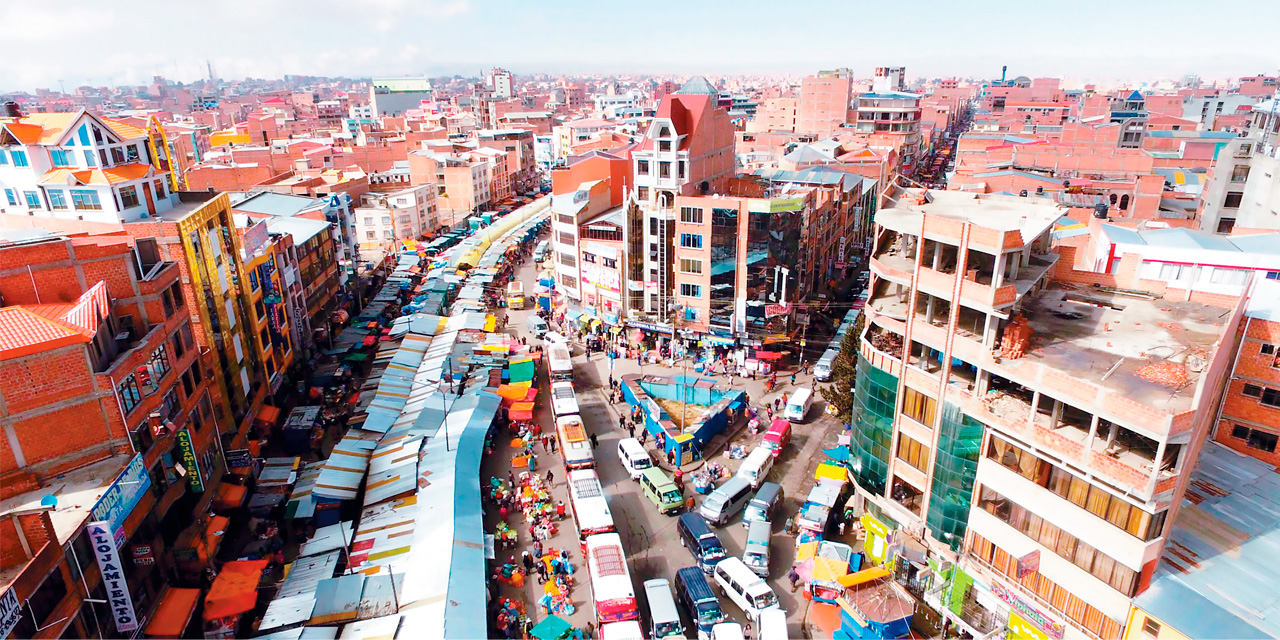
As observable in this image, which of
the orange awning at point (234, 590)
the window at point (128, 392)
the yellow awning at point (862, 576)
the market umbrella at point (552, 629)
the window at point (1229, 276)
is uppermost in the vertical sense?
the window at point (1229, 276)

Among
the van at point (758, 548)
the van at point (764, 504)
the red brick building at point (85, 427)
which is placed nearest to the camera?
the red brick building at point (85, 427)

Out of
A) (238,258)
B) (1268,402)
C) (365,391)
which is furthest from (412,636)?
(1268,402)

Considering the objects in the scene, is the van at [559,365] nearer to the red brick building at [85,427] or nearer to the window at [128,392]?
the red brick building at [85,427]

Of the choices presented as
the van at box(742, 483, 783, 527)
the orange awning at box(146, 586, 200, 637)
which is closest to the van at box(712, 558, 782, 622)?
the van at box(742, 483, 783, 527)

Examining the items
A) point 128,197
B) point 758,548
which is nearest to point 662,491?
point 758,548

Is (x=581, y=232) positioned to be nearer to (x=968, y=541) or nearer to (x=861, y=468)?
(x=861, y=468)

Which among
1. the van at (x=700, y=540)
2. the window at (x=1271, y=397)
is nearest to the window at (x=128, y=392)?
the van at (x=700, y=540)

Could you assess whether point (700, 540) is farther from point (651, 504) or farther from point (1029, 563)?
point (1029, 563)
